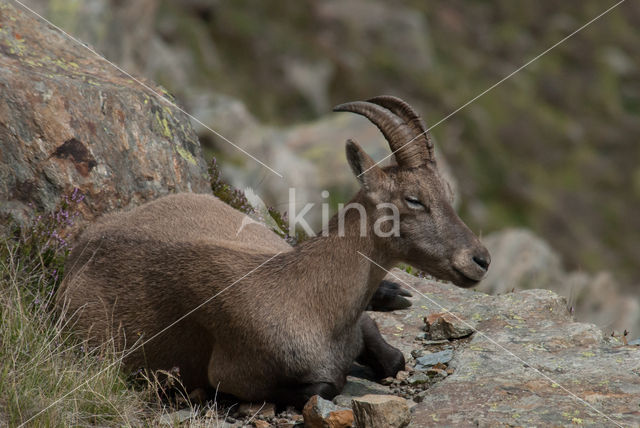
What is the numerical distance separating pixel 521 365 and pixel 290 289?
6.72 feet

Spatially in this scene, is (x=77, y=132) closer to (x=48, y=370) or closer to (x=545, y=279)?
(x=48, y=370)

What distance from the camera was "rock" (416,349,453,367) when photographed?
25.2 feet

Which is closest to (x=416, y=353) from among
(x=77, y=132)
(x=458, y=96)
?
(x=77, y=132)

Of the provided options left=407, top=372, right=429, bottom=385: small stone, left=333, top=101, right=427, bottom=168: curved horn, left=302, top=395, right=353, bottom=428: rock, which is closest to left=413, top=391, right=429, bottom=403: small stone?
left=407, top=372, right=429, bottom=385: small stone

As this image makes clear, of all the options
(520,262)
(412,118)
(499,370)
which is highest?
(412,118)

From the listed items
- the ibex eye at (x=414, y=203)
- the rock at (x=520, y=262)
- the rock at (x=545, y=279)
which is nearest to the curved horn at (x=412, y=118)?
the ibex eye at (x=414, y=203)

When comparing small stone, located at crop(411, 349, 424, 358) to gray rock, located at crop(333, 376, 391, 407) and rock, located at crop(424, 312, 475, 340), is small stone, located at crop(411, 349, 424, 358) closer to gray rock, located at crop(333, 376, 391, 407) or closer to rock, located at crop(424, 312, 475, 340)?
rock, located at crop(424, 312, 475, 340)

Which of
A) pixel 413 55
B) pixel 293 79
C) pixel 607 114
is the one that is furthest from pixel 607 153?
pixel 293 79

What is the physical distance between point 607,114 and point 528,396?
50.8m

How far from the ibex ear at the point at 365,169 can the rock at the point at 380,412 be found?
1979 millimetres

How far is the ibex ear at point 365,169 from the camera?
291 inches

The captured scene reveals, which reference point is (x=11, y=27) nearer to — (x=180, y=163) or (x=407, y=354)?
(x=180, y=163)

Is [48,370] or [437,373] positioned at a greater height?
[437,373]

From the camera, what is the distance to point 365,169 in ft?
24.3
